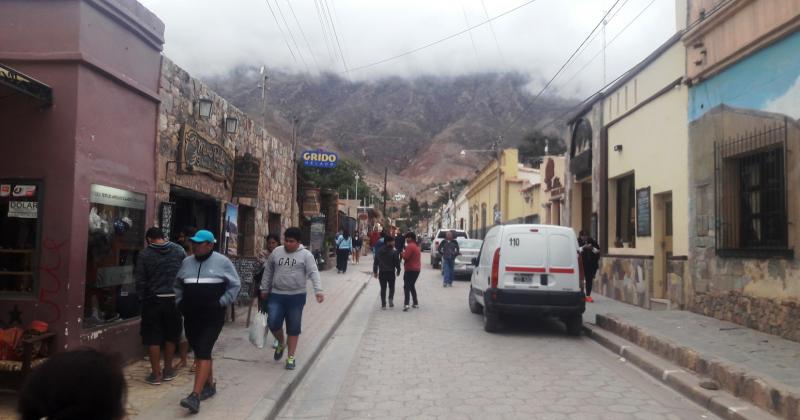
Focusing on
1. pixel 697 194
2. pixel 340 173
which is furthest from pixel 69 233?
pixel 340 173

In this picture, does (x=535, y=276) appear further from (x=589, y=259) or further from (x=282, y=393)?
(x=282, y=393)

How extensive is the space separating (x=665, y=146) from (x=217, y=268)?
34.8 ft

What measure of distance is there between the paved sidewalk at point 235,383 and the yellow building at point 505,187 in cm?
2612

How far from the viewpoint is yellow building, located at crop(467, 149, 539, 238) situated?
37.9 m

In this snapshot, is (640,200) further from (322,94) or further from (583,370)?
(322,94)

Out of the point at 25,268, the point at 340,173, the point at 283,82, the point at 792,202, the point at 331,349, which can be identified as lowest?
the point at 331,349

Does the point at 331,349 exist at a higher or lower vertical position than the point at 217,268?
lower

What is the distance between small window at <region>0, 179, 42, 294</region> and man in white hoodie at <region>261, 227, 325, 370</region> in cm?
246

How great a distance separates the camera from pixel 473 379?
734 centimetres

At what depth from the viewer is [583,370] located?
7.97m

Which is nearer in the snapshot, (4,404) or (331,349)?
(4,404)

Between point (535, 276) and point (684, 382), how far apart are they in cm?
379

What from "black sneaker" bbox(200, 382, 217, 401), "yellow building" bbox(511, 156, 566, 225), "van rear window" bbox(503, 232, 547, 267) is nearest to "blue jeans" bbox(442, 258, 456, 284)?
"yellow building" bbox(511, 156, 566, 225)

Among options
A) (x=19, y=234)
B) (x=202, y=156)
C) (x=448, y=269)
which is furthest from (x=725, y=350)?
(x=448, y=269)
